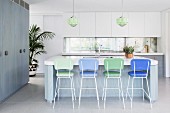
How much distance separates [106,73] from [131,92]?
1.25 metres

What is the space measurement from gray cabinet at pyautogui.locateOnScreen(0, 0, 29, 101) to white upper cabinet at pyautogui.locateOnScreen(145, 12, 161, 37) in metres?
4.86

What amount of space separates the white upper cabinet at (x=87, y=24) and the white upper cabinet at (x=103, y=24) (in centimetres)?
20

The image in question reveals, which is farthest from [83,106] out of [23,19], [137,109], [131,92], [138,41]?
[138,41]

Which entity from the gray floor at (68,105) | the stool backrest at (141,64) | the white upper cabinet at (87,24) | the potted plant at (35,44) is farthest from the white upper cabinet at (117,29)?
the stool backrest at (141,64)

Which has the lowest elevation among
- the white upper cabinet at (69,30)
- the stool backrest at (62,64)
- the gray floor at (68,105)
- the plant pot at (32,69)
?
the gray floor at (68,105)

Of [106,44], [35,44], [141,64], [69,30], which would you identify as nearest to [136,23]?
[106,44]

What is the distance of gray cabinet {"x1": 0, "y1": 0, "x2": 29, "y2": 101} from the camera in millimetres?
5184

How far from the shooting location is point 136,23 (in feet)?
30.4

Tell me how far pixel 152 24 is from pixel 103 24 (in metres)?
2.00

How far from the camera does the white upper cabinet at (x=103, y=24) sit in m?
9.26

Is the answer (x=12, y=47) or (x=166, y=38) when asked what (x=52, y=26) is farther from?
(x=166, y=38)

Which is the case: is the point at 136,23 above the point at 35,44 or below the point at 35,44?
above

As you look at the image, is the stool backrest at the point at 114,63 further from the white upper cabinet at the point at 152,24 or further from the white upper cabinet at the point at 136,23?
the white upper cabinet at the point at 152,24

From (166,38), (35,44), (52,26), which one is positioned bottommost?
(35,44)
